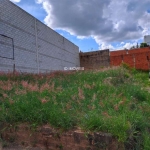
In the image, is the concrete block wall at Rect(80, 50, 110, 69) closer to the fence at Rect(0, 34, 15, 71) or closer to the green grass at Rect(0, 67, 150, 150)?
the fence at Rect(0, 34, 15, 71)

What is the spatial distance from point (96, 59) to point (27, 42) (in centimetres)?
930

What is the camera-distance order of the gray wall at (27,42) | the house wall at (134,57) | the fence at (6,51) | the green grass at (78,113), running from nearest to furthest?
1. the green grass at (78,113)
2. the fence at (6,51)
3. the gray wall at (27,42)
4. the house wall at (134,57)

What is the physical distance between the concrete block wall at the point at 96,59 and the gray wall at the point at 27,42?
4.00 m

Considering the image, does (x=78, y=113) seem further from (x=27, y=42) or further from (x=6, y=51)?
(x=27, y=42)

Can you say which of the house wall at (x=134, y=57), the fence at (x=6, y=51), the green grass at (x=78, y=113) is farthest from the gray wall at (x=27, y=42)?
the green grass at (x=78, y=113)

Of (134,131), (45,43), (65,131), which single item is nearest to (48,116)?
(65,131)

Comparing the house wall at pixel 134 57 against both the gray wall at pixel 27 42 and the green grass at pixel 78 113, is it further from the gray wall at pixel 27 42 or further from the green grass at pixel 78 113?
the green grass at pixel 78 113

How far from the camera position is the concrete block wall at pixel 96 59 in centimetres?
1809

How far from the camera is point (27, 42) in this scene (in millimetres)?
10445

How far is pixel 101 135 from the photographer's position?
7.09 ft

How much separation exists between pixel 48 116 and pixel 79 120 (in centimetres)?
41

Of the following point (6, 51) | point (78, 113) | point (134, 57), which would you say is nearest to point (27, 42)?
point (6, 51)

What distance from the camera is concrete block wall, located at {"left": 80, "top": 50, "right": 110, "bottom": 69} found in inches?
712

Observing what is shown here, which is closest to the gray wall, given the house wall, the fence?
the fence
